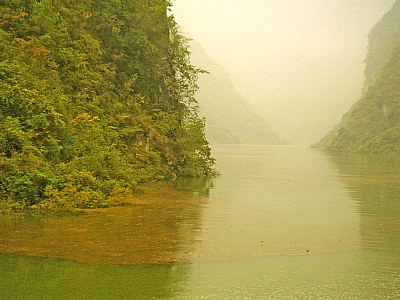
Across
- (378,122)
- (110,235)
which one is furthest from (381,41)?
(110,235)

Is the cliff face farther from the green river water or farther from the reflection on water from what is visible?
the reflection on water

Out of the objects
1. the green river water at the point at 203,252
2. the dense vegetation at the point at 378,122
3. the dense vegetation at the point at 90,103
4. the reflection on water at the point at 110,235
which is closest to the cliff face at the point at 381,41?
the dense vegetation at the point at 378,122

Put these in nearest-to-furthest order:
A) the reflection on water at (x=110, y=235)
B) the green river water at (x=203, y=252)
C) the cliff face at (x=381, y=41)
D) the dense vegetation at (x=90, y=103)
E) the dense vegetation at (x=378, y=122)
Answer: the green river water at (x=203, y=252) < the reflection on water at (x=110, y=235) < the dense vegetation at (x=90, y=103) < the dense vegetation at (x=378, y=122) < the cliff face at (x=381, y=41)

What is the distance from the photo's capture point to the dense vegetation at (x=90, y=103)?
50.7 ft

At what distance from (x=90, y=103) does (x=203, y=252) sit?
1229cm

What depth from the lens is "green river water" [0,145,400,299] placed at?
327 inches

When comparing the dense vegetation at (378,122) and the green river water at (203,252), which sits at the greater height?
the dense vegetation at (378,122)

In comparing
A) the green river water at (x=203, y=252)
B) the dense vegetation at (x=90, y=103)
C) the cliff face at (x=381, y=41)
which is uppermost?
the cliff face at (x=381, y=41)

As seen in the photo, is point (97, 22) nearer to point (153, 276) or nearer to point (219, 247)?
point (219, 247)

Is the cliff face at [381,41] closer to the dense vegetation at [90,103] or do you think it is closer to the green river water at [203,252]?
the dense vegetation at [90,103]

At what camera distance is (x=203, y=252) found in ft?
36.1

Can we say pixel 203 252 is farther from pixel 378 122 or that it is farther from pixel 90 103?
pixel 378 122

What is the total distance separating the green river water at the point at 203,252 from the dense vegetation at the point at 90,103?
1.50 m

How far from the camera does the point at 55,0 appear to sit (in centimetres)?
2286
